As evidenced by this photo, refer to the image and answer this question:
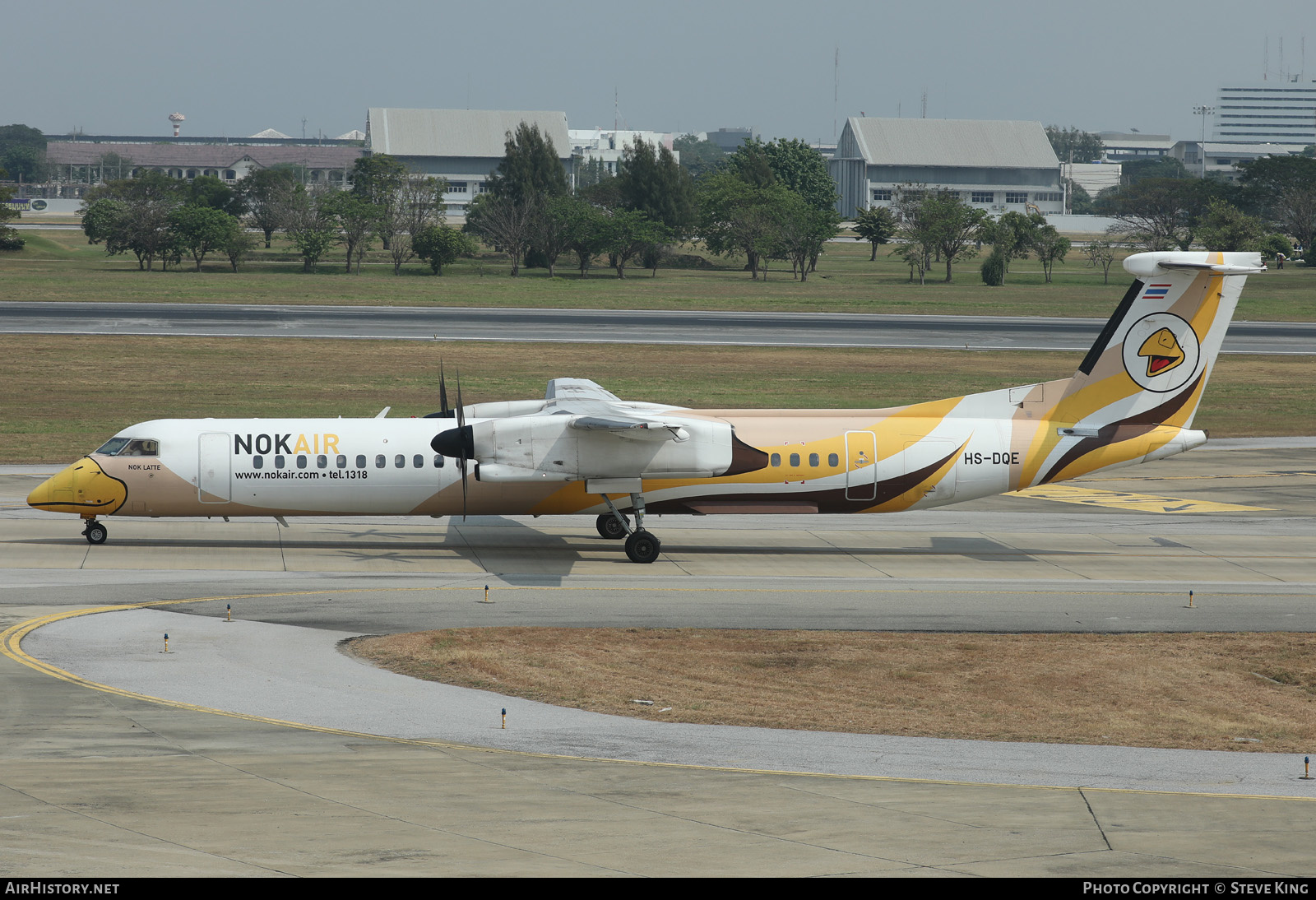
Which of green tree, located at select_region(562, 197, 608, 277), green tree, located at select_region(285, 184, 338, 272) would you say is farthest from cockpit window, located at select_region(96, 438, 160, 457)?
green tree, located at select_region(562, 197, 608, 277)

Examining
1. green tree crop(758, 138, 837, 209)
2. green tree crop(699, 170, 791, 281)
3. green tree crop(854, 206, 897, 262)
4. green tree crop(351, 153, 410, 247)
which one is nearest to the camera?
green tree crop(699, 170, 791, 281)

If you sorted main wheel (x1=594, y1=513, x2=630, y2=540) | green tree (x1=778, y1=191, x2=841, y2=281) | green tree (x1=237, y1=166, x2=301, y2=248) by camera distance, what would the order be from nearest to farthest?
main wheel (x1=594, y1=513, x2=630, y2=540) → green tree (x1=778, y1=191, x2=841, y2=281) → green tree (x1=237, y1=166, x2=301, y2=248)

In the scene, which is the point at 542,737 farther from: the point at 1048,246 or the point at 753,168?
the point at 753,168

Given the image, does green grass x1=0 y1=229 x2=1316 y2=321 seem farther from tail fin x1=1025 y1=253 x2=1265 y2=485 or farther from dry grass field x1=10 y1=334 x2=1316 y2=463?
tail fin x1=1025 y1=253 x2=1265 y2=485

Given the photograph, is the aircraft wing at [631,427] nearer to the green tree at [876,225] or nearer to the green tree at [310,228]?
the green tree at [310,228]

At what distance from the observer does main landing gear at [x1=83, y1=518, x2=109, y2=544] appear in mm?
29000

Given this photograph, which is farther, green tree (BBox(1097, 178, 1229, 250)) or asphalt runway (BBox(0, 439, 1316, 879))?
green tree (BBox(1097, 178, 1229, 250))

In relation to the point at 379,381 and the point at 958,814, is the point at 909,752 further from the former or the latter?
the point at 379,381

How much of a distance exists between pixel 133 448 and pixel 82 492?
4.76ft

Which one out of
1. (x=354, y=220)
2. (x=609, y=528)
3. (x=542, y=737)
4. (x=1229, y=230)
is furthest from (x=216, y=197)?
(x=542, y=737)

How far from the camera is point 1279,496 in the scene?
37.3m

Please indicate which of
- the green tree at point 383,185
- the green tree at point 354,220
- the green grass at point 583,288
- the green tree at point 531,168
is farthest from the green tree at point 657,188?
the green tree at point 354,220

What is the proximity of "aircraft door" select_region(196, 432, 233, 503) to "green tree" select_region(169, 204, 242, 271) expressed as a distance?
7956cm

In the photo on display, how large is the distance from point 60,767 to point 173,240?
9636 centimetres
